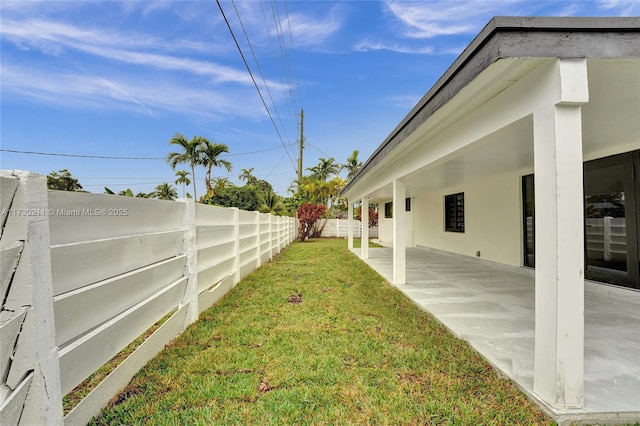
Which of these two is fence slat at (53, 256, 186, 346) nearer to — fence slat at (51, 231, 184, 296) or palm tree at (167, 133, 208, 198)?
fence slat at (51, 231, 184, 296)

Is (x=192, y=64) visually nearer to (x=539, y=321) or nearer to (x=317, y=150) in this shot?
(x=539, y=321)

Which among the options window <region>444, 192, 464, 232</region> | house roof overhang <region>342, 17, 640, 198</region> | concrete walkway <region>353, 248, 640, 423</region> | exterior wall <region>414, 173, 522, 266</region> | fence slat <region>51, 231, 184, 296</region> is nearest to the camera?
fence slat <region>51, 231, 184, 296</region>

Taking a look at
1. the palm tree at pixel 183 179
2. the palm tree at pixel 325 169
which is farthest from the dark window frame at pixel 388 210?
the palm tree at pixel 183 179

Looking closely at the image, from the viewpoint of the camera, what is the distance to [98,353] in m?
2.10

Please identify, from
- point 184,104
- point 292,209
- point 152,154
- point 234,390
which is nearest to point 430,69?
point 292,209

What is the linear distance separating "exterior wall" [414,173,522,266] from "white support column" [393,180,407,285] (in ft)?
10.2

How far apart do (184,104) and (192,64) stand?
Result: 1064 cm

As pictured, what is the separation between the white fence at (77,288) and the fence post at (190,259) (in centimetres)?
2

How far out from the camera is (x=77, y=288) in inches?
75.3

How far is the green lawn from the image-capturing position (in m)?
2.07

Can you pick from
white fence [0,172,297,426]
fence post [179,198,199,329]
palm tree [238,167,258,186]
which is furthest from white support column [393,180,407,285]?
palm tree [238,167,258,186]

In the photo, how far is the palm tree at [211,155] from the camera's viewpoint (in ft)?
76.5

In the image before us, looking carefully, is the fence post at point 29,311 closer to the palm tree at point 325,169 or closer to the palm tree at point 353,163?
the palm tree at point 353,163

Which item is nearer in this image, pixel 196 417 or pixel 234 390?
pixel 196 417
